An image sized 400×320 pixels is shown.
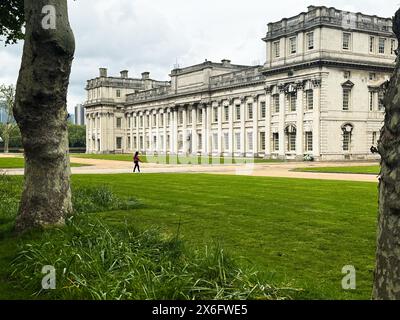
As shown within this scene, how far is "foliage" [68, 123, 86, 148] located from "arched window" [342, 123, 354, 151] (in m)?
86.9

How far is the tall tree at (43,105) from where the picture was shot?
873 centimetres

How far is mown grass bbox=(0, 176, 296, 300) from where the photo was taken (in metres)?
5.24

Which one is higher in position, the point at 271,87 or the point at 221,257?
the point at 271,87

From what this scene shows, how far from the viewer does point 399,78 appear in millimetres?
3457

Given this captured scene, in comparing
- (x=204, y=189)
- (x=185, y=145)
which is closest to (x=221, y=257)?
(x=204, y=189)

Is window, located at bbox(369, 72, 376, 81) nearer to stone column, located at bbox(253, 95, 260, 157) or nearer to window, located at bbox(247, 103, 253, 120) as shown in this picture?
stone column, located at bbox(253, 95, 260, 157)

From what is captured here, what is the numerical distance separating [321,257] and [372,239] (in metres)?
1.91

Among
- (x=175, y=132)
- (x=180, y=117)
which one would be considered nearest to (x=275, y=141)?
(x=180, y=117)

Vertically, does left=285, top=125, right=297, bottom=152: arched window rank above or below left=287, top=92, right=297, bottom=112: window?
below

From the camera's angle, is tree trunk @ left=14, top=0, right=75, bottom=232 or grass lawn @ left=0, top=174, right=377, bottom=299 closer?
grass lawn @ left=0, top=174, right=377, bottom=299

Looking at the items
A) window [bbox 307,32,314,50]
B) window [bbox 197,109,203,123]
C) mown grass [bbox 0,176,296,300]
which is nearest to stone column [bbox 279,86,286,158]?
window [bbox 307,32,314,50]

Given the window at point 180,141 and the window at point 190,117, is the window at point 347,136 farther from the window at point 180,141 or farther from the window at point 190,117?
the window at point 180,141

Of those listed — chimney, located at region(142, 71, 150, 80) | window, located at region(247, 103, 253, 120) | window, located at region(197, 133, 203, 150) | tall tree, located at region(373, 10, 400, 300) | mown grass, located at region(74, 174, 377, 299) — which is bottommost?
mown grass, located at region(74, 174, 377, 299)
